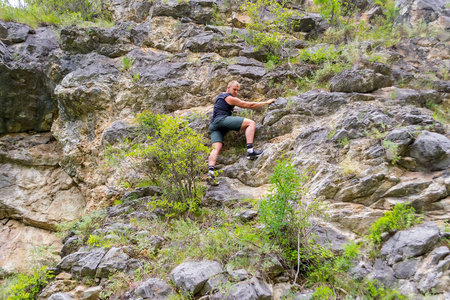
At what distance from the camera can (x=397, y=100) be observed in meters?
6.06

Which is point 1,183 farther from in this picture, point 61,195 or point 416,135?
point 416,135

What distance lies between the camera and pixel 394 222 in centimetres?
378

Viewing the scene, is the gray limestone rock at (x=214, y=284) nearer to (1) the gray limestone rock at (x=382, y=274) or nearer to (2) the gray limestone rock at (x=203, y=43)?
(1) the gray limestone rock at (x=382, y=274)

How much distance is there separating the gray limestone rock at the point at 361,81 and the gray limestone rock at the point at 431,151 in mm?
2336

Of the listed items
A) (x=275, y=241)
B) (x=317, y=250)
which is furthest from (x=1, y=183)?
(x=317, y=250)

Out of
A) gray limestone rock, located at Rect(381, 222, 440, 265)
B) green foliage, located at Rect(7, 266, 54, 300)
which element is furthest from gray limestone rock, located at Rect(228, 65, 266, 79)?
green foliage, located at Rect(7, 266, 54, 300)

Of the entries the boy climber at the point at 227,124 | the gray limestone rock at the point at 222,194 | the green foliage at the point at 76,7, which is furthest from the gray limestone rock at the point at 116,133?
the green foliage at the point at 76,7

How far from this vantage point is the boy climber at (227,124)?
632 centimetres

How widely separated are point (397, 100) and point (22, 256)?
1077 centimetres

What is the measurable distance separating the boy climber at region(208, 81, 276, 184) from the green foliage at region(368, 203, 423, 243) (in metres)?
2.98

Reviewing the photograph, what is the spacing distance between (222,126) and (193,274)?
12.7 feet

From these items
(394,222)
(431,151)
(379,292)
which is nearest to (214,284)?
(379,292)

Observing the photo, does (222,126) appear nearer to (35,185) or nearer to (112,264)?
(112,264)

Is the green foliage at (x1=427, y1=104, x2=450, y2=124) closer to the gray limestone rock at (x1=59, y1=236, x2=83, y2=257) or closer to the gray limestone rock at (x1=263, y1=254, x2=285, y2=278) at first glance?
the gray limestone rock at (x1=263, y1=254, x2=285, y2=278)
